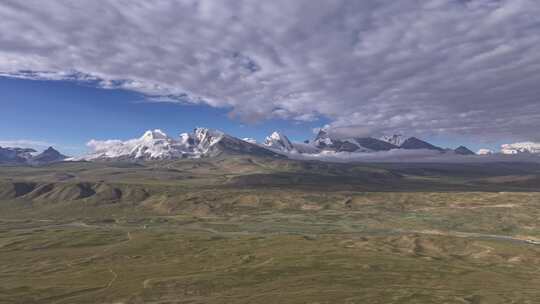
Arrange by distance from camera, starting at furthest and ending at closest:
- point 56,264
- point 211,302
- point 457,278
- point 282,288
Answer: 1. point 56,264
2. point 457,278
3. point 282,288
4. point 211,302

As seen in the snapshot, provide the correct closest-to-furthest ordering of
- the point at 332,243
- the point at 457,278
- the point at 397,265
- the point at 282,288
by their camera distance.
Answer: the point at 282,288 < the point at 457,278 < the point at 397,265 < the point at 332,243

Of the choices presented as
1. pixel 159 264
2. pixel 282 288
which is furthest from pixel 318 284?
pixel 159 264

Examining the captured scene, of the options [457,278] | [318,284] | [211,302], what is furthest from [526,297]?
[211,302]

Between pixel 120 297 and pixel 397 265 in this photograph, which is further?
pixel 397 265

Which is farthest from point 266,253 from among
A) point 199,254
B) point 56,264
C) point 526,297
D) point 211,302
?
point 526,297

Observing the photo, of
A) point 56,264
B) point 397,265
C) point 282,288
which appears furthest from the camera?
point 56,264

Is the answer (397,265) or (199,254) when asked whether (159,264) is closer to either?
(199,254)

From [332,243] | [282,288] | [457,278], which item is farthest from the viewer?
[332,243]

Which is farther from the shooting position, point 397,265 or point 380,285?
point 397,265

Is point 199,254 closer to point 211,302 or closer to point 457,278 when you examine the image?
point 211,302
